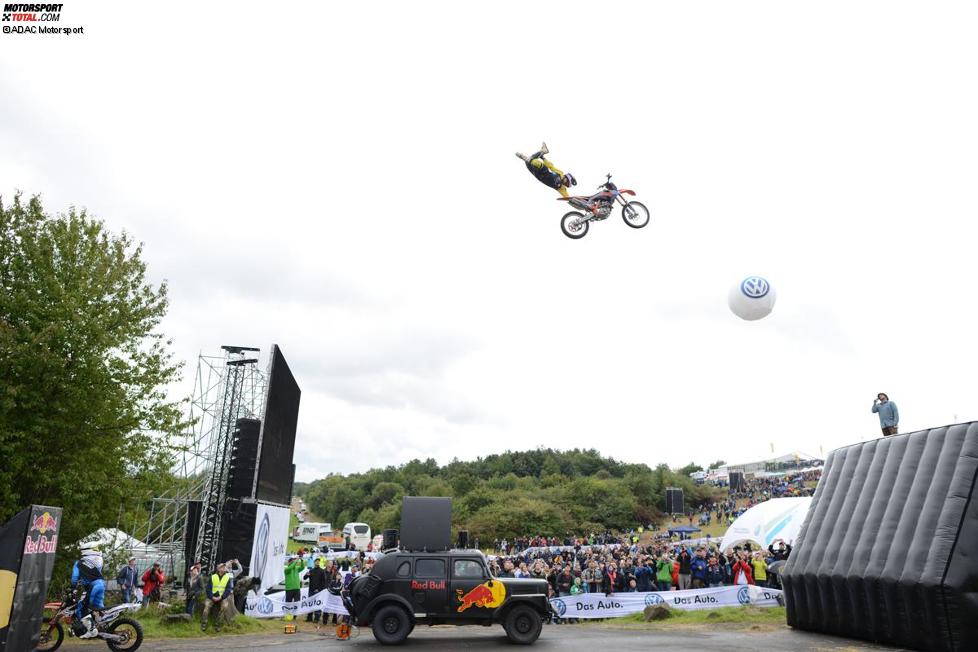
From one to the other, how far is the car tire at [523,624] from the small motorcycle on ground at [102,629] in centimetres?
685

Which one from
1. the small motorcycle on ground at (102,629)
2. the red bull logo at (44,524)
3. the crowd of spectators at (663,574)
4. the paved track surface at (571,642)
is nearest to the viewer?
the red bull logo at (44,524)

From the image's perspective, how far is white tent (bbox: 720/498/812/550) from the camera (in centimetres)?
2639

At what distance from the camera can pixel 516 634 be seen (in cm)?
1325

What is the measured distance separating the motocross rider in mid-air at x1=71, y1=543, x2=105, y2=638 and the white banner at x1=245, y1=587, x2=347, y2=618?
22.9ft

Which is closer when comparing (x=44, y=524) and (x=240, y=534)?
(x=44, y=524)

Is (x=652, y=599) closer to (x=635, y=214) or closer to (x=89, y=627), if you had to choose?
(x=635, y=214)

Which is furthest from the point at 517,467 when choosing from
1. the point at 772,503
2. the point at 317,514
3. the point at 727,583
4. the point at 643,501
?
the point at 727,583

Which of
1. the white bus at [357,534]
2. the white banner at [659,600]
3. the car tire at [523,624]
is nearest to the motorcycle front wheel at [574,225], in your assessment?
the car tire at [523,624]

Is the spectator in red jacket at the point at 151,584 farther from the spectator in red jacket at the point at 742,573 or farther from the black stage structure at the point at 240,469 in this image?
the spectator in red jacket at the point at 742,573

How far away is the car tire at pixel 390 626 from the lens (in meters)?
13.4

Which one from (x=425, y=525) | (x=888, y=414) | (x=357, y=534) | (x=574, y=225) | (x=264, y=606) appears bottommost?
(x=357, y=534)

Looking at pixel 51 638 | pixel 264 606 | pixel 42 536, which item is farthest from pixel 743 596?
pixel 42 536

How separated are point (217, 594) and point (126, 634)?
145 inches

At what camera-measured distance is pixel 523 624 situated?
43.6 ft
